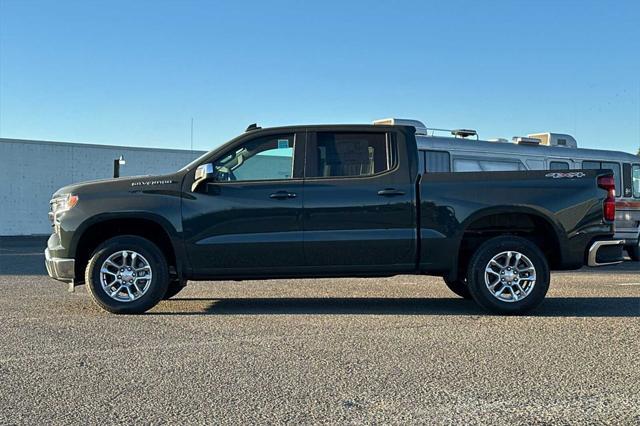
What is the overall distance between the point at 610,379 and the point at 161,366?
320cm

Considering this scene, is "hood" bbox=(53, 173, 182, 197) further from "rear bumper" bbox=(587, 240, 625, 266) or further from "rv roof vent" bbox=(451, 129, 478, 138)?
"rv roof vent" bbox=(451, 129, 478, 138)

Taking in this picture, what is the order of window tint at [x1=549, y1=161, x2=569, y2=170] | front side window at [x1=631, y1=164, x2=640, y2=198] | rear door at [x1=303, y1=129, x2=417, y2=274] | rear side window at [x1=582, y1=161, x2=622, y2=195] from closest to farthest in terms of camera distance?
rear door at [x1=303, y1=129, x2=417, y2=274] < window tint at [x1=549, y1=161, x2=569, y2=170] < rear side window at [x1=582, y1=161, x2=622, y2=195] < front side window at [x1=631, y1=164, x2=640, y2=198]

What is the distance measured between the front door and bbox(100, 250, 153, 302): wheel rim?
53 centimetres

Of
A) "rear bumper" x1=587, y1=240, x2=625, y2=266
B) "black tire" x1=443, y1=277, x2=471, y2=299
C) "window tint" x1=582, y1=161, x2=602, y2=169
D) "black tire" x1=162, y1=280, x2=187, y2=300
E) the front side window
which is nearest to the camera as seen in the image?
"rear bumper" x1=587, y1=240, x2=625, y2=266

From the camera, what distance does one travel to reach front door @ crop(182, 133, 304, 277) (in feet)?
24.2

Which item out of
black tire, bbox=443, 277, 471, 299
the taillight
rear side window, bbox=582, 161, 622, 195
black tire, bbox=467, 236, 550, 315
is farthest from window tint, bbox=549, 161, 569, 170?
black tire, bbox=467, 236, 550, 315

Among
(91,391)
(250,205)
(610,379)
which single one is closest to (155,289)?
(250,205)

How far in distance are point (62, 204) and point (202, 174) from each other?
1.59m

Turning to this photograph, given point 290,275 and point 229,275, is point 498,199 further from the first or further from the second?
point 229,275

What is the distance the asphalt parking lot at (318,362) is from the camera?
4.06m

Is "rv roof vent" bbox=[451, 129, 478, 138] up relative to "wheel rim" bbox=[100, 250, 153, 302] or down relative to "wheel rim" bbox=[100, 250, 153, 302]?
up

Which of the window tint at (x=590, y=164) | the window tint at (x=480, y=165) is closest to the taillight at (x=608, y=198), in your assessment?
the window tint at (x=480, y=165)

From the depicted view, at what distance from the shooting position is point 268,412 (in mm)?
4020

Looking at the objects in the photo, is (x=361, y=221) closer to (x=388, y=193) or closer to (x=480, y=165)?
(x=388, y=193)
